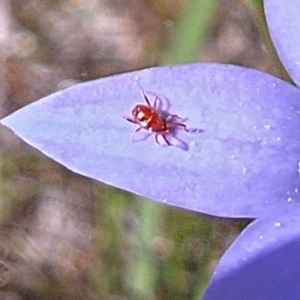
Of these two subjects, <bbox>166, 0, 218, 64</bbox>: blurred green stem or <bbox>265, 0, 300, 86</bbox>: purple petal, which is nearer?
<bbox>265, 0, 300, 86</bbox>: purple petal

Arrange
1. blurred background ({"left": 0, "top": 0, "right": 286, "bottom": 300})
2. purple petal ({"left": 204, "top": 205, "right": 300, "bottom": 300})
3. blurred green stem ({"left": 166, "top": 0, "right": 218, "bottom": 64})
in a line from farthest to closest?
blurred background ({"left": 0, "top": 0, "right": 286, "bottom": 300}), blurred green stem ({"left": 166, "top": 0, "right": 218, "bottom": 64}), purple petal ({"left": 204, "top": 205, "right": 300, "bottom": 300})

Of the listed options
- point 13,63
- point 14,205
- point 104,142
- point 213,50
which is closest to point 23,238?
point 14,205

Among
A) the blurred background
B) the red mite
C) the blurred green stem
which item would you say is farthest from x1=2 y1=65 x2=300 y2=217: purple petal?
the blurred background

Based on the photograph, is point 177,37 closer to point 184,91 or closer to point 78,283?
point 184,91

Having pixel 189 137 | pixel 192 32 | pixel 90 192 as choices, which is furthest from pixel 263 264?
pixel 90 192

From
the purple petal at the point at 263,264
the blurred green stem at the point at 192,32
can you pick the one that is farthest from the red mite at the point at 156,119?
the blurred green stem at the point at 192,32

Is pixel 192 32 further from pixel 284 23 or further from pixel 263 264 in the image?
pixel 263 264

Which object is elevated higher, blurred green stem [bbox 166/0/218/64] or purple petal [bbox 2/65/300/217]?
purple petal [bbox 2/65/300/217]

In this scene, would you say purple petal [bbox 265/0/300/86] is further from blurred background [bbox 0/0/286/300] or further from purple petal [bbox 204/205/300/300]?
blurred background [bbox 0/0/286/300]
